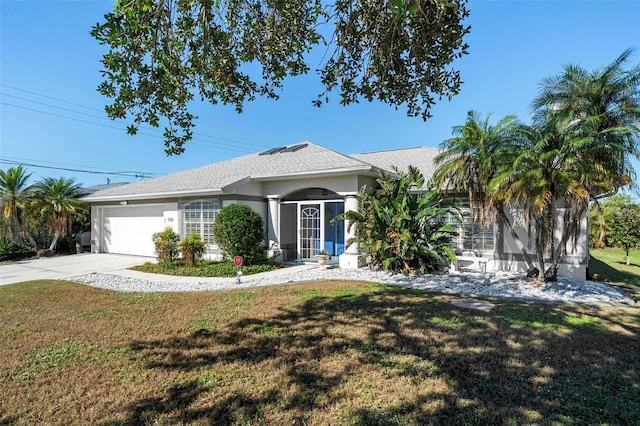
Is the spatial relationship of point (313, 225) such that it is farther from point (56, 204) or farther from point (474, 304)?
point (56, 204)

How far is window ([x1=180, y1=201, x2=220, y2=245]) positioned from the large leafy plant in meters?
6.82

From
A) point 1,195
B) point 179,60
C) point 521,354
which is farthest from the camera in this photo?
point 1,195

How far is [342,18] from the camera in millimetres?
6395

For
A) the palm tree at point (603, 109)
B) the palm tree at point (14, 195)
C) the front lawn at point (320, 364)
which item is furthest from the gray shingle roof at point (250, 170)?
the front lawn at point (320, 364)

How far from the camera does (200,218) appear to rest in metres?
16.2

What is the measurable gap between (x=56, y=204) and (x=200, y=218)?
9.82 metres

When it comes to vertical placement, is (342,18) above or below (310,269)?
above

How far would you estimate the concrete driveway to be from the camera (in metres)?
13.3

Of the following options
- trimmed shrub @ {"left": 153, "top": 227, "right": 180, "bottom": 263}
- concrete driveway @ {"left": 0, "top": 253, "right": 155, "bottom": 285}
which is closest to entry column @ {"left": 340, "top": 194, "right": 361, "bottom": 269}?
trimmed shrub @ {"left": 153, "top": 227, "right": 180, "bottom": 263}

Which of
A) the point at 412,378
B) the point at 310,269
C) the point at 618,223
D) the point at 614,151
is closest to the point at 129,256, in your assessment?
the point at 310,269

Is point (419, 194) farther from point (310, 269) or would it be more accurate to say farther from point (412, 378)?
point (412, 378)

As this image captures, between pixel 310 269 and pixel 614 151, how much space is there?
10249 mm

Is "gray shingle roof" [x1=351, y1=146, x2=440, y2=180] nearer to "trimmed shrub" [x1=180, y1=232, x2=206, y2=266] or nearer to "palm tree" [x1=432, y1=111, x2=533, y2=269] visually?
"palm tree" [x1=432, y1=111, x2=533, y2=269]

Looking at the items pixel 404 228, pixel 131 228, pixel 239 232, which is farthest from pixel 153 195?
pixel 404 228
